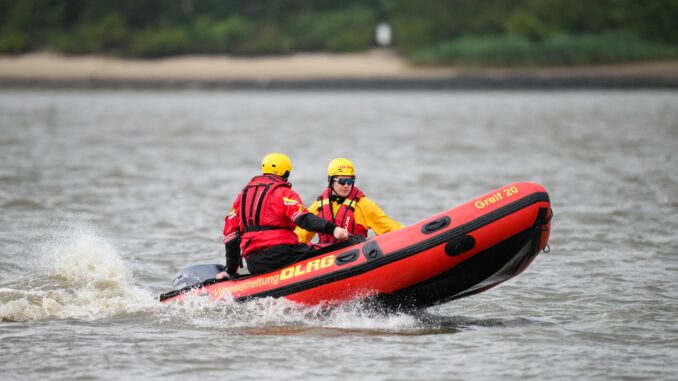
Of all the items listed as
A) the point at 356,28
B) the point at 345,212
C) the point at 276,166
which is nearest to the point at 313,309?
the point at 345,212

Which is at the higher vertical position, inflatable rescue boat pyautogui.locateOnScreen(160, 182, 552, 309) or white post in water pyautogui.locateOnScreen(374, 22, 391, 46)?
white post in water pyautogui.locateOnScreen(374, 22, 391, 46)

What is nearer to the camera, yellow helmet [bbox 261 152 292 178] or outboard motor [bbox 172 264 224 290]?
yellow helmet [bbox 261 152 292 178]

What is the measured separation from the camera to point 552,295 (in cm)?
1118

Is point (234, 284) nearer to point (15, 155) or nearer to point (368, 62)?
point (15, 155)

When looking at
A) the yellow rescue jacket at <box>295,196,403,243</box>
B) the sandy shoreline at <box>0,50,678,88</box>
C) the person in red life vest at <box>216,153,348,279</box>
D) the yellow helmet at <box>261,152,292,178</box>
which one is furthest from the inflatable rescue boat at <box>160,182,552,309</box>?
the sandy shoreline at <box>0,50,678,88</box>

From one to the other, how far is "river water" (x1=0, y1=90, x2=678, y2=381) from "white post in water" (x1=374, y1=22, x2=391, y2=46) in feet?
134

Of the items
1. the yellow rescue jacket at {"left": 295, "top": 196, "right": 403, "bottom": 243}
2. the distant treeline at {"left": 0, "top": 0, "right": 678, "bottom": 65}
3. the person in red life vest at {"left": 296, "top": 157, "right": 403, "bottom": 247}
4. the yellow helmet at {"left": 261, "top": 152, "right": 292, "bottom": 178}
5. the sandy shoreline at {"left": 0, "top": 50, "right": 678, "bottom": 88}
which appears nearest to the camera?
the yellow helmet at {"left": 261, "top": 152, "right": 292, "bottom": 178}

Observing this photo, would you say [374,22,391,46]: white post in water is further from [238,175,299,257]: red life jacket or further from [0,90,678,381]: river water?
[238,175,299,257]: red life jacket

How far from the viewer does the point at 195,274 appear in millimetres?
10430

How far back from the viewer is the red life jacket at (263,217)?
977 cm

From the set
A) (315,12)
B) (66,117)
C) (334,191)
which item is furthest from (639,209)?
(315,12)

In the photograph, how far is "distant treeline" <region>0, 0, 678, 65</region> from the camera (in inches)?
2840

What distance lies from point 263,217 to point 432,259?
142 centimetres

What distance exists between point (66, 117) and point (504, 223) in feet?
128
